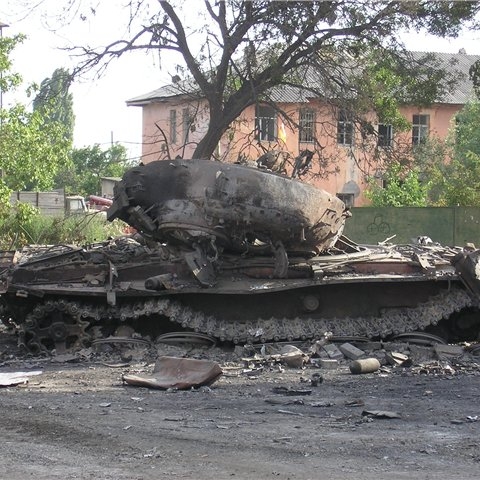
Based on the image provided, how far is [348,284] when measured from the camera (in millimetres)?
13195

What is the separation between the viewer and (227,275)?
12922 millimetres

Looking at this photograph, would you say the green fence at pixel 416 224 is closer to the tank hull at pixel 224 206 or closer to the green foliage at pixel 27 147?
the green foliage at pixel 27 147

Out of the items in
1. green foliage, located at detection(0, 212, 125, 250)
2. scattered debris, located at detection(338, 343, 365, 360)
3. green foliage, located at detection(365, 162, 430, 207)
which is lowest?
scattered debris, located at detection(338, 343, 365, 360)

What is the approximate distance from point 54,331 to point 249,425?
A: 548 cm

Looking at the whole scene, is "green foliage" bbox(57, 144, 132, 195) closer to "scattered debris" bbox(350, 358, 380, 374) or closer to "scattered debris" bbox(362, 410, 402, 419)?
"scattered debris" bbox(350, 358, 380, 374)

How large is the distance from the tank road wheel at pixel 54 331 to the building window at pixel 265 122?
7124mm

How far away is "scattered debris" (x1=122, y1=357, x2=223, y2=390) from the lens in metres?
9.67

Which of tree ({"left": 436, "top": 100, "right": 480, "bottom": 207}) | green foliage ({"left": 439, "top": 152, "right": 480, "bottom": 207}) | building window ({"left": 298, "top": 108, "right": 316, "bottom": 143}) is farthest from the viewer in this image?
tree ({"left": 436, "top": 100, "right": 480, "bottom": 207})

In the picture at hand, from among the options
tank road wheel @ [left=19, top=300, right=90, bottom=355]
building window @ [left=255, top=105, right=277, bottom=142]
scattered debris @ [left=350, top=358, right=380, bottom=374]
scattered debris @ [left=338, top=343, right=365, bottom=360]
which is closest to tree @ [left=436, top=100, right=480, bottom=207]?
building window @ [left=255, top=105, right=277, bottom=142]

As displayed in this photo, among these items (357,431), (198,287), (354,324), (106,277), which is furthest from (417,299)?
(357,431)

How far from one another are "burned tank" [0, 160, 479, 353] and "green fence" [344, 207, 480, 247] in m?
12.7

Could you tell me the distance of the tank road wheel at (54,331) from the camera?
12.6 meters

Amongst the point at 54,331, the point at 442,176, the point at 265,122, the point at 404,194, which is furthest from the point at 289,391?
the point at 404,194

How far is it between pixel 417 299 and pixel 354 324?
0.91 m
